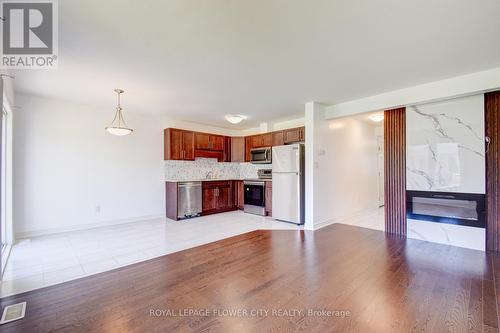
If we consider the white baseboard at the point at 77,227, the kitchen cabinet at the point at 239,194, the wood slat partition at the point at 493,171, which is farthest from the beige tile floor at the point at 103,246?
the wood slat partition at the point at 493,171

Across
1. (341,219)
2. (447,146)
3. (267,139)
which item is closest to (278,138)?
(267,139)

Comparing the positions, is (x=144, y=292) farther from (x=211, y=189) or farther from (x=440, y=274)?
(x=211, y=189)

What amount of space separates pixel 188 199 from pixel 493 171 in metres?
5.59

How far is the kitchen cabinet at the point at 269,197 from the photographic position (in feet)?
19.0

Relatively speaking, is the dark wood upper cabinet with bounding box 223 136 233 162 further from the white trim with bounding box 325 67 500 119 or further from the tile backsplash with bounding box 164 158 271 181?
the white trim with bounding box 325 67 500 119

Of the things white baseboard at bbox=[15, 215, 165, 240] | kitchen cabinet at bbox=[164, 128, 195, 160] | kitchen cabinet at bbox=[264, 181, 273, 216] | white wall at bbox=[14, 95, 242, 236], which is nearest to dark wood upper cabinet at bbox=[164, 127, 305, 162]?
kitchen cabinet at bbox=[164, 128, 195, 160]

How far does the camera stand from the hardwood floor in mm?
1822

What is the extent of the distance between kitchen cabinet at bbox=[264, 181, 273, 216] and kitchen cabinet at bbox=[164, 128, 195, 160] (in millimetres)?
2069

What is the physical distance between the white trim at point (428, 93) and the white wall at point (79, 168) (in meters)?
4.52

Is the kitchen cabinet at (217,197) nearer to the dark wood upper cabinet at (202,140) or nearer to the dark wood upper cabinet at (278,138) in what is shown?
the dark wood upper cabinet at (202,140)

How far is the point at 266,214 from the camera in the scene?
233 inches

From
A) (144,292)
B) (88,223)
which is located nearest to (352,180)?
(144,292)

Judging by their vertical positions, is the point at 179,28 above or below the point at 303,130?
above

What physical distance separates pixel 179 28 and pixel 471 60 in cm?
344
